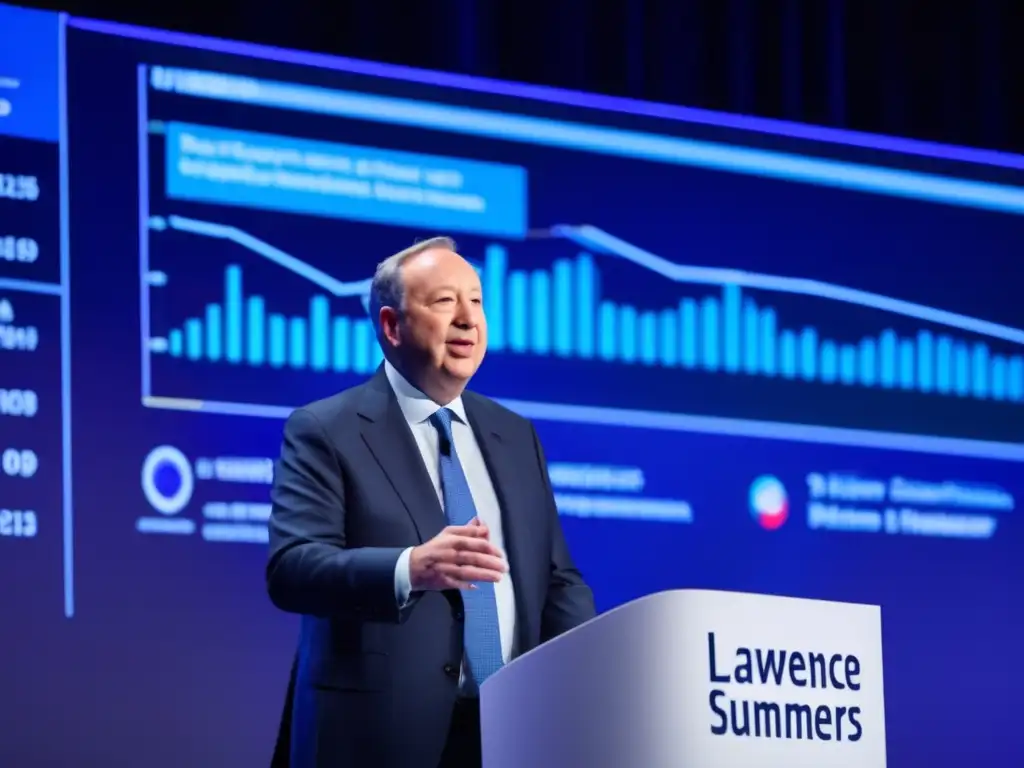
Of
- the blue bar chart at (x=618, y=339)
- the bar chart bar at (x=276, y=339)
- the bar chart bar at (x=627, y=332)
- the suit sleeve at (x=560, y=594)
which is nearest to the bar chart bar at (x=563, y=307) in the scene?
the blue bar chart at (x=618, y=339)

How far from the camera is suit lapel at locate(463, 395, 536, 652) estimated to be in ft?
8.58

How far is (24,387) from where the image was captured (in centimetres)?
360

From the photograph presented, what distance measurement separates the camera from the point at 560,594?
2.73 m

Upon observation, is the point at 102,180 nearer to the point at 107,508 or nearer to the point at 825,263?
the point at 107,508

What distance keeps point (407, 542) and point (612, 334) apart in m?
1.84

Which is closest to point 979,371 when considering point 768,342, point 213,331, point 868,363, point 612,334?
point 868,363

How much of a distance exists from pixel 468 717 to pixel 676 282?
6.84 ft

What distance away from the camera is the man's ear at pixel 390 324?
8.87 feet

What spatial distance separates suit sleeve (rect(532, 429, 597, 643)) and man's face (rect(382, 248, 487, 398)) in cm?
24

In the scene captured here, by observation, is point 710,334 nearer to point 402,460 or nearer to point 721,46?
point 721,46

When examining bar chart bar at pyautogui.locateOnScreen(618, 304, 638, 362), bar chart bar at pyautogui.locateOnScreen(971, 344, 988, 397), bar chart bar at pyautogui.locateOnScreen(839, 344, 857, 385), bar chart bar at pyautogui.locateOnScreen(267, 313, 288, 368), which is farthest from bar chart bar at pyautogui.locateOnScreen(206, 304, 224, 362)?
bar chart bar at pyautogui.locateOnScreen(971, 344, 988, 397)

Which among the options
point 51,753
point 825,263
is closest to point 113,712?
point 51,753

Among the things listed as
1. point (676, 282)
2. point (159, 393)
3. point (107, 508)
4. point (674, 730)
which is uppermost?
point (676, 282)

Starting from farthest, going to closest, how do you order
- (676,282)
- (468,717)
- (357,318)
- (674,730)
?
(676,282), (357,318), (468,717), (674,730)
